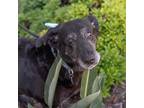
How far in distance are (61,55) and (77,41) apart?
10 centimetres

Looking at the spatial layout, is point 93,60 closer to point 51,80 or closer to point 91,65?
point 91,65

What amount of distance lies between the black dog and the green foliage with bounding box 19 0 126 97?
0.11 feet

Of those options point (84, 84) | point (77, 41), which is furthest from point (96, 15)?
point (84, 84)

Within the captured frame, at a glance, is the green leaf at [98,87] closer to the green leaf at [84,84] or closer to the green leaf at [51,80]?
the green leaf at [84,84]

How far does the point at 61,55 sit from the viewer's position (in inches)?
94.3

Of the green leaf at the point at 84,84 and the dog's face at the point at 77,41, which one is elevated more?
the dog's face at the point at 77,41

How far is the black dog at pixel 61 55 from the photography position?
93.6 inches

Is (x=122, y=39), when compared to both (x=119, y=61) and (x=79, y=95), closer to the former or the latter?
(x=119, y=61)

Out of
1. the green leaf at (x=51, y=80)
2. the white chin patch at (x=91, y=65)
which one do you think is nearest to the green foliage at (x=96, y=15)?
the white chin patch at (x=91, y=65)

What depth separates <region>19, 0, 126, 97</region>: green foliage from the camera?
2.41 m

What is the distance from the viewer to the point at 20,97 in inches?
95.9

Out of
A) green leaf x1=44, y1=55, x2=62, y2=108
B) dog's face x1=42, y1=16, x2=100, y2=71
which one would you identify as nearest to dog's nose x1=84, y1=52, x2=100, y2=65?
dog's face x1=42, y1=16, x2=100, y2=71
